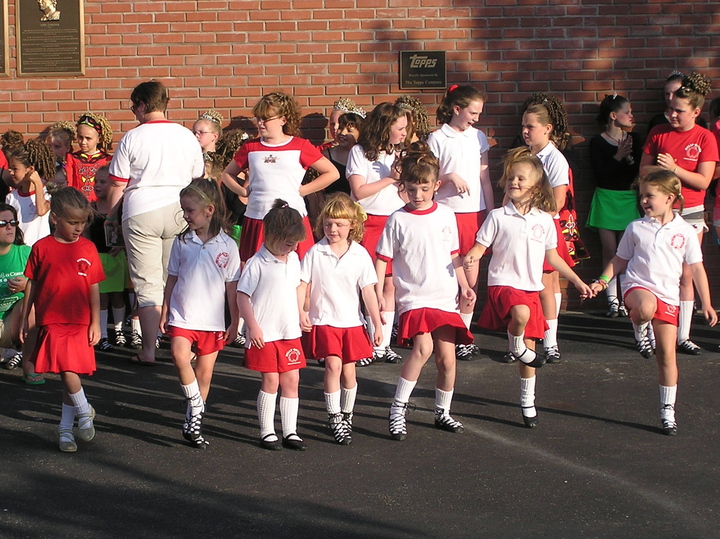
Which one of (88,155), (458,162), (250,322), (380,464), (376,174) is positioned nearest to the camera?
(380,464)

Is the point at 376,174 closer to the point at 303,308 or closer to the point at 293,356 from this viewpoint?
the point at 303,308

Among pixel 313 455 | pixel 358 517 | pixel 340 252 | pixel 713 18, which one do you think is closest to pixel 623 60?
pixel 713 18

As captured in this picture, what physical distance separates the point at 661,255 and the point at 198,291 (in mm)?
2777

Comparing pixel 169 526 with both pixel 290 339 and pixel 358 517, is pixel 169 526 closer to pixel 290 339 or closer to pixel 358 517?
pixel 358 517

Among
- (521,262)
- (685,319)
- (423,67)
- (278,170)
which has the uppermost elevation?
(423,67)

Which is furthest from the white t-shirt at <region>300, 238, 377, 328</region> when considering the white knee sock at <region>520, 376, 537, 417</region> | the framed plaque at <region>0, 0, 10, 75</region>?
the framed plaque at <region>0, 0, 10, 75</region>

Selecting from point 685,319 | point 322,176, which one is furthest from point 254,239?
point 685,319

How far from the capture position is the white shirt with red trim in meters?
7.43

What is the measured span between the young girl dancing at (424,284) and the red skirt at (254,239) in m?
1.27

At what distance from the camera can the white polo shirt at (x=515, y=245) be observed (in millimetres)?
6355

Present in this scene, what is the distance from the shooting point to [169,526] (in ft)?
15.5

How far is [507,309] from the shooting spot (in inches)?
A: 247

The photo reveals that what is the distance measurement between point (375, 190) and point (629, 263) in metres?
2.02

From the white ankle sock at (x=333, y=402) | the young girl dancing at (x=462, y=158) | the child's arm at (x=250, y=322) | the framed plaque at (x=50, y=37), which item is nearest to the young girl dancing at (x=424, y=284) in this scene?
the white ankle sock at (x=333, y=402)
